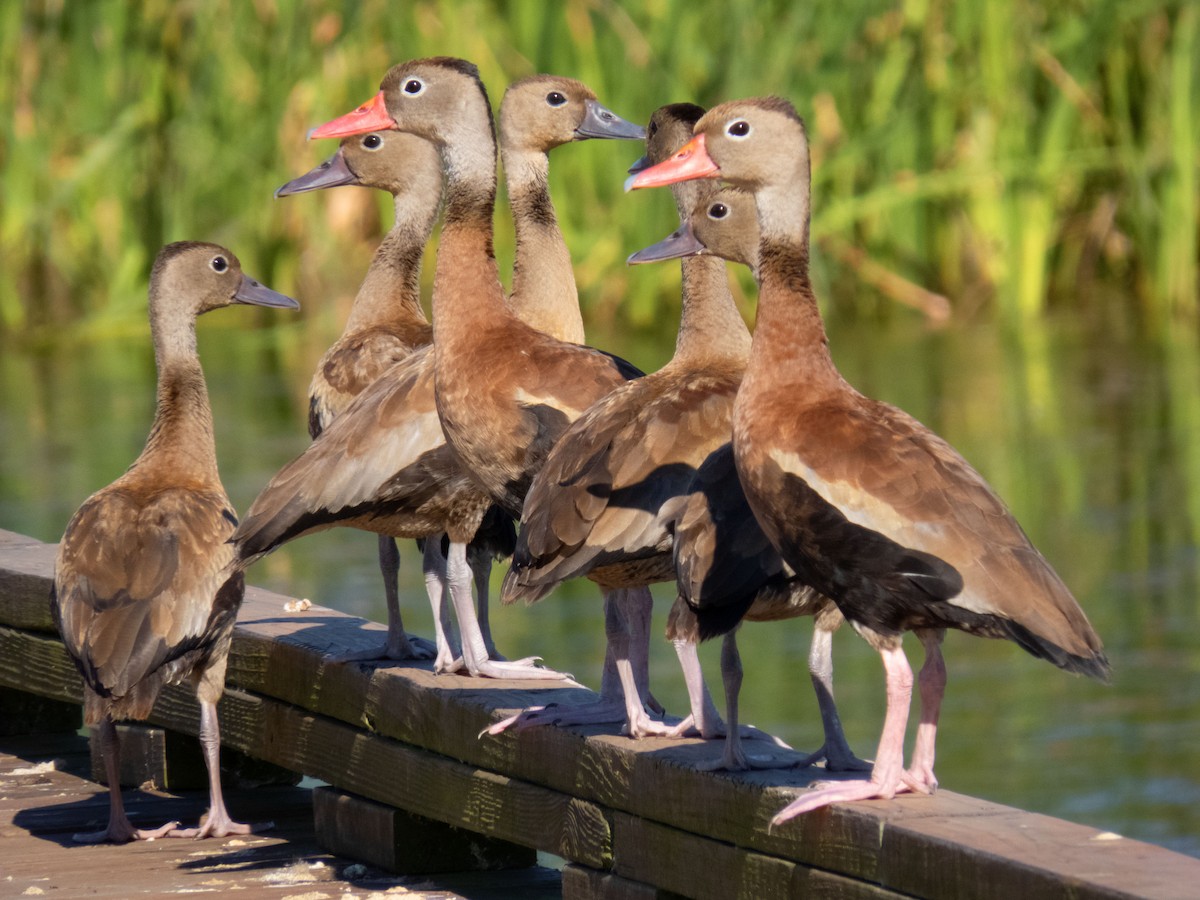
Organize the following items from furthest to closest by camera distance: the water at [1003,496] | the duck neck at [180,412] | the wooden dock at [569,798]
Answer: the water at [1003,496], the duck neck at [180,412], the wooden dock at [569,798]

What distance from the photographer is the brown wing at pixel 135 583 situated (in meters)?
5.93

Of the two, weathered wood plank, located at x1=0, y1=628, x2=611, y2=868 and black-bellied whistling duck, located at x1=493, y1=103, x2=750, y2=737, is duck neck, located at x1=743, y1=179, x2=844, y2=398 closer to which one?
black-bellied whistling duck, located at x1=493, y1=103, x2=750, y2=737

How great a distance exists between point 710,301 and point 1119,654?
4.75m

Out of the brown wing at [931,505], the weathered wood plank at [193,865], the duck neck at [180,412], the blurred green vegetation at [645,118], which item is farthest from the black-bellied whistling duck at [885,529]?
the blurred green vegetation at [645,118]

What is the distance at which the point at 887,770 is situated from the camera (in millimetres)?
4531

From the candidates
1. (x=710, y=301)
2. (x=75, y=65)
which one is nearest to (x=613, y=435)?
(x=710, y=301)

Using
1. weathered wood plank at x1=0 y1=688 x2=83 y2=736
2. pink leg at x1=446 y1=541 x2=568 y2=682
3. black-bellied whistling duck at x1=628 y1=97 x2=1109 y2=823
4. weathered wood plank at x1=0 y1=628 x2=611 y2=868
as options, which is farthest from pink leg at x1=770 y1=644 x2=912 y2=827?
weathered wood plank at x1=0 y1=688 x2=83 y2=736

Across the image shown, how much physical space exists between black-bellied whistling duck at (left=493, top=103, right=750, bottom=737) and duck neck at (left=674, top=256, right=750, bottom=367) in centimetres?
24

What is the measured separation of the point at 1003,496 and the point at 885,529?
8.33m

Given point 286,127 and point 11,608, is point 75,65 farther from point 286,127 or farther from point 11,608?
point 11,608

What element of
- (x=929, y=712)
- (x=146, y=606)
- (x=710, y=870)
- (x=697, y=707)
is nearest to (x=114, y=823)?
(x=146, y=606)

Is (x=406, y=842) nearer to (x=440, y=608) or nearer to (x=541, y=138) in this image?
(x=440, y=608)

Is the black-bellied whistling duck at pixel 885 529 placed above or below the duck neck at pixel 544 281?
below

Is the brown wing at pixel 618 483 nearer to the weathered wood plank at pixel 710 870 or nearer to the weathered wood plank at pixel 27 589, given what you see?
the weathered wood plank at pixel 710 870
